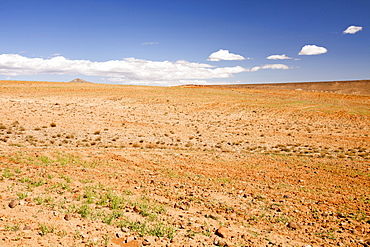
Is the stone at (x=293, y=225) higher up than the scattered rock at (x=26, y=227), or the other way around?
the scattered rock at (x=26, y=227)

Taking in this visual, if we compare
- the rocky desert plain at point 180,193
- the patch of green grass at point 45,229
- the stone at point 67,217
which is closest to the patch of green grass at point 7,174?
the rocky desert plain at point 180,193

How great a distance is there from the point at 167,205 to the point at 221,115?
29313 millimetres

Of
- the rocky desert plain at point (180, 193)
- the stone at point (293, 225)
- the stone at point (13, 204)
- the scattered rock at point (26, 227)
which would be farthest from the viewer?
the stone at point (13, 204)

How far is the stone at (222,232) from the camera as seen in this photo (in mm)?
5904

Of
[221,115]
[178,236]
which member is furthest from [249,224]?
[221,115]

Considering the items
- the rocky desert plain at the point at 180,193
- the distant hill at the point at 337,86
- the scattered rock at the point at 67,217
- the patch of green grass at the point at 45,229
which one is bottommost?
the rocky desert plain at the point at 180,193

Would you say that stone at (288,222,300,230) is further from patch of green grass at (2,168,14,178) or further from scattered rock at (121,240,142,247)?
patch of green grass at (2,168,14,178)

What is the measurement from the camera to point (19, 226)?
5.72 metres

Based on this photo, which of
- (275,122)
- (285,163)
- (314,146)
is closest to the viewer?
(285,163)

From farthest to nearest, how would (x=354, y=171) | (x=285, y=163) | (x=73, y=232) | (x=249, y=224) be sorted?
(x=285, y=163) < (x=354, y=171) < (x=249, y=224) < (x=73, y=232)

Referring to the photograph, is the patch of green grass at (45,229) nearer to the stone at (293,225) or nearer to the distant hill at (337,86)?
the stone at (293,225)

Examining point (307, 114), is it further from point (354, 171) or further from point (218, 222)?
point (218, 222)

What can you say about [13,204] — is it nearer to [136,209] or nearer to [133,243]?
[136,209]

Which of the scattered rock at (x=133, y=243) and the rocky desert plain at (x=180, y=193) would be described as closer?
the scattered rock at (x=133, y=243)
